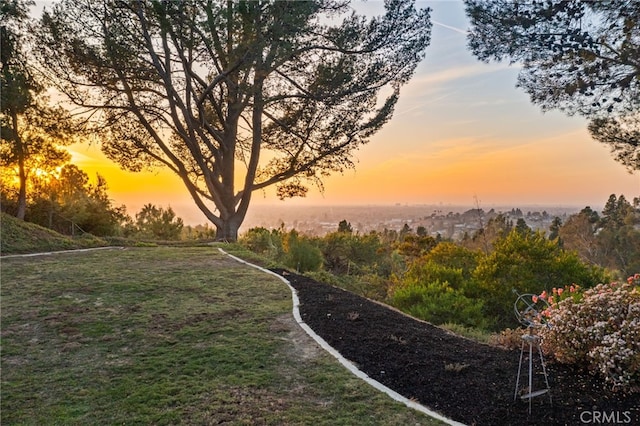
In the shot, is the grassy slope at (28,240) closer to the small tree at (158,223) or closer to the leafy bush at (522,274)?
the small tree at (158,223)

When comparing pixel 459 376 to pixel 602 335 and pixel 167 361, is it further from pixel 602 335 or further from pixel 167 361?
pixel 167 361

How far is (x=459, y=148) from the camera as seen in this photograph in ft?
44.7

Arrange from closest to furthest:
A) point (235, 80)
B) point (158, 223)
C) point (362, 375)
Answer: point (362, 375) → point (235, 80) → point (158, 223)

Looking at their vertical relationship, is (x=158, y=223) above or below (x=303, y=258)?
above

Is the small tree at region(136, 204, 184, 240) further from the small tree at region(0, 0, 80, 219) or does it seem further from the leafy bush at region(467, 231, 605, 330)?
the leafy bush at region(467, 231, 605, 330)

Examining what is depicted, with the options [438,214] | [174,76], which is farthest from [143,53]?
[438,214]

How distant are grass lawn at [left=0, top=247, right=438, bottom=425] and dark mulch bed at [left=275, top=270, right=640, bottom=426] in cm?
24

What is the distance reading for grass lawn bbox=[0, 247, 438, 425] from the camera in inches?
89.0

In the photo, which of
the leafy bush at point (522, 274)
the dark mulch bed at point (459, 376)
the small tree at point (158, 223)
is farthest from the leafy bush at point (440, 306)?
the small tree at point (158, 223)

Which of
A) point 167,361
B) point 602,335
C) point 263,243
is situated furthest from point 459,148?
point 167,361

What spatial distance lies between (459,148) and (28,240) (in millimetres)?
12270

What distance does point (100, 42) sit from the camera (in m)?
9.66

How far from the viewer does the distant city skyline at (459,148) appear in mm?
8188

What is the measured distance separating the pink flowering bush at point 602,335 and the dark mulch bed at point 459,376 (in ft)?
0.31
